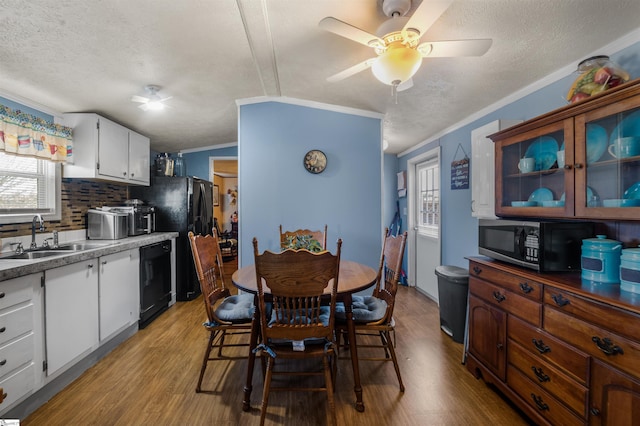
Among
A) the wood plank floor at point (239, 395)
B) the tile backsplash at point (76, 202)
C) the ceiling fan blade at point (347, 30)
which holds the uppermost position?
the ceiling fan blade at point (347, 30)

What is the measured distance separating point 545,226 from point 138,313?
359 centimetres

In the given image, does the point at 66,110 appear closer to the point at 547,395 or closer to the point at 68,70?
the point at 68,70

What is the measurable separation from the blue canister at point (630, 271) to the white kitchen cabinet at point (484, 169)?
99cm

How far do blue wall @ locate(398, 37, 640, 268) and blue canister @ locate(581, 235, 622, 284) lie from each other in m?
1.03

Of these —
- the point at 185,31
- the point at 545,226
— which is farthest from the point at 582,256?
the point at 185,31

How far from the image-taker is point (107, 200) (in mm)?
3488

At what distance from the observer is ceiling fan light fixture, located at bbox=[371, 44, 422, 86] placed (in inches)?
59.8

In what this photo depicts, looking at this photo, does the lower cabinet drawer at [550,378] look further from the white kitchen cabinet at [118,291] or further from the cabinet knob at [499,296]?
the white kitchen cabinet at [118,291]

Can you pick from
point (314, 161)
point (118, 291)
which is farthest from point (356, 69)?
point (118, 291)

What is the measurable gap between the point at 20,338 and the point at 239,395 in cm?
136

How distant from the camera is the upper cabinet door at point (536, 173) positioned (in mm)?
1680

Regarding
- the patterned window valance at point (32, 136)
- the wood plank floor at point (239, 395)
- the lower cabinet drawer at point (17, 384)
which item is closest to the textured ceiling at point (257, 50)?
the patterned window valance at point (32, 136)

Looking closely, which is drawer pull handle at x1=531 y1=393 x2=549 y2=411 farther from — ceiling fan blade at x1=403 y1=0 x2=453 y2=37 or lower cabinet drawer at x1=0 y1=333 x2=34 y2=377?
lower cabinet drawer at x1=0 y1=333 x2=34 y2=377

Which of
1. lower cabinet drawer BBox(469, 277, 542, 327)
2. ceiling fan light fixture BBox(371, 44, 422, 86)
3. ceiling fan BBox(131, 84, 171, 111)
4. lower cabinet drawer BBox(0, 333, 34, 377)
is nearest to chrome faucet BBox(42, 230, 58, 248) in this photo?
lower cabinet drawer BBox(0, 333, 34, 377)
